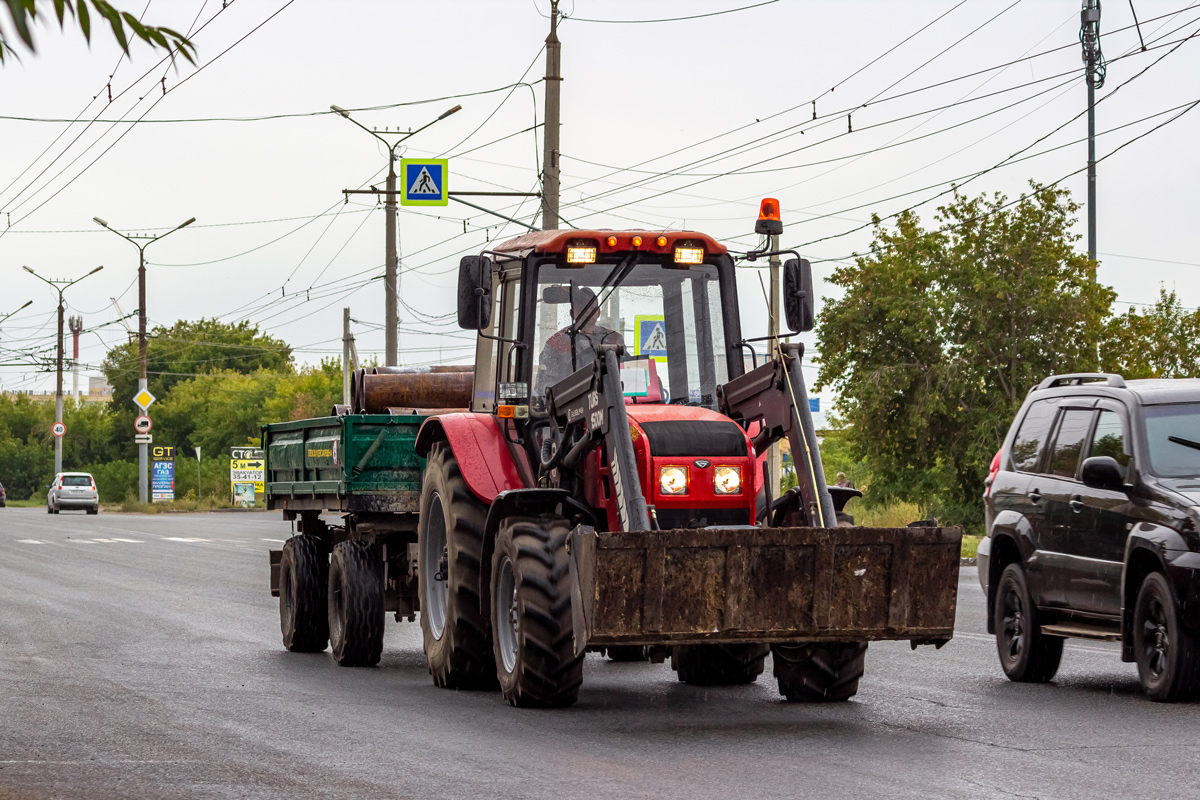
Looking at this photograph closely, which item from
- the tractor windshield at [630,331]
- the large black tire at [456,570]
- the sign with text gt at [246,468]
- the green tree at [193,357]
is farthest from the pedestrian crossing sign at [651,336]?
the green tree at [193,357]

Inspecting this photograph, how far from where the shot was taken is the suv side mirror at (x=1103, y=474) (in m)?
10.9

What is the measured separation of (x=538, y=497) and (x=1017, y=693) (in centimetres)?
345

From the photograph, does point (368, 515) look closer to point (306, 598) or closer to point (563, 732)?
point (306, 598)

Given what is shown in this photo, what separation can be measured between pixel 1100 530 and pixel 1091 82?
32.6 m

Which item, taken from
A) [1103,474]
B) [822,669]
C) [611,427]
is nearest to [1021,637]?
[1103,474]

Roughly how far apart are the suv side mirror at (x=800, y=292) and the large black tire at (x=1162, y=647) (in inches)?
101

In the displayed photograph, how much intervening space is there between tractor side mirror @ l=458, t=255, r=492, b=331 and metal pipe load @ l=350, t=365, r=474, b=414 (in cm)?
500

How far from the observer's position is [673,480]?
10227mm

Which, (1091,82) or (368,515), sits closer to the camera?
(368,515)

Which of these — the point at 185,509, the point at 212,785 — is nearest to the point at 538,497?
the point at 212,785

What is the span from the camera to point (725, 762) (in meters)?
8.32

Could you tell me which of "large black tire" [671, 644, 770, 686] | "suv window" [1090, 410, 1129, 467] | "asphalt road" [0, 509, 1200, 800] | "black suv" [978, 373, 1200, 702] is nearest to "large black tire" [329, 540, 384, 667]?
"asphalt road" [0, 509, 1200, 800]

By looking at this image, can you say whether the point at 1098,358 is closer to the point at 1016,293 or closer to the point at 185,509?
the point at 1016,293

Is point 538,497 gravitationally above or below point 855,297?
below
